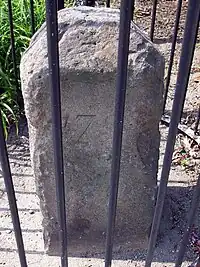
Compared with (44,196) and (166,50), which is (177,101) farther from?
(166,50)

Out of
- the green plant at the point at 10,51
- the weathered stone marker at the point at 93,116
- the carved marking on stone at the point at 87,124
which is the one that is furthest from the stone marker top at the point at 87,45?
the green plant at the point at 10,51

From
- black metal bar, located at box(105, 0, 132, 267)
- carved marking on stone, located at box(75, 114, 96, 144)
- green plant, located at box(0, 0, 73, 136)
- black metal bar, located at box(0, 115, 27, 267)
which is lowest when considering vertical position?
green plant, located at box(0, 0, 73, 136)

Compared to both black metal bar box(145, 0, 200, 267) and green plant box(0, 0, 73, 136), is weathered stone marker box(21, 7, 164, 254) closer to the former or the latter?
black metal bar box(145, 0, 200, 267)

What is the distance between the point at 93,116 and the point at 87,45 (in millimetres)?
270

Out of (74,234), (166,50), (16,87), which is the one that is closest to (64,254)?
(74,234)

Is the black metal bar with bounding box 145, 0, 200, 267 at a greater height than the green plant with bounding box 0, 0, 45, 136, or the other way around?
the black metal bar with bounding box 145, 0, 200, 267

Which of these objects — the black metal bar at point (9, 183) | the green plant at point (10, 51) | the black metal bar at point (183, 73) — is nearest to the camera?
the black metal bar at point (183, 73)

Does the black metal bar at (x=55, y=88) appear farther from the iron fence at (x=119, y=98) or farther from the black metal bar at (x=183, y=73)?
the black metal bar at (x=183, y=73)

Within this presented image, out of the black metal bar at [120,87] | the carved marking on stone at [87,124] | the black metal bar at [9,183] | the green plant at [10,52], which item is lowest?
the green plant at [10,52]

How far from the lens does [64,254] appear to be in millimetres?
1615

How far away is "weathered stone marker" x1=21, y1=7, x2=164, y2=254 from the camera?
6.17 feet

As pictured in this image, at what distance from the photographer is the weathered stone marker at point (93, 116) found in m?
1.88

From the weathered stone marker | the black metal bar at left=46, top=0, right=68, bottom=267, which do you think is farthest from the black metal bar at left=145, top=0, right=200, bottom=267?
the weathered stone marker

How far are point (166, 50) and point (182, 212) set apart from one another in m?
1.80
